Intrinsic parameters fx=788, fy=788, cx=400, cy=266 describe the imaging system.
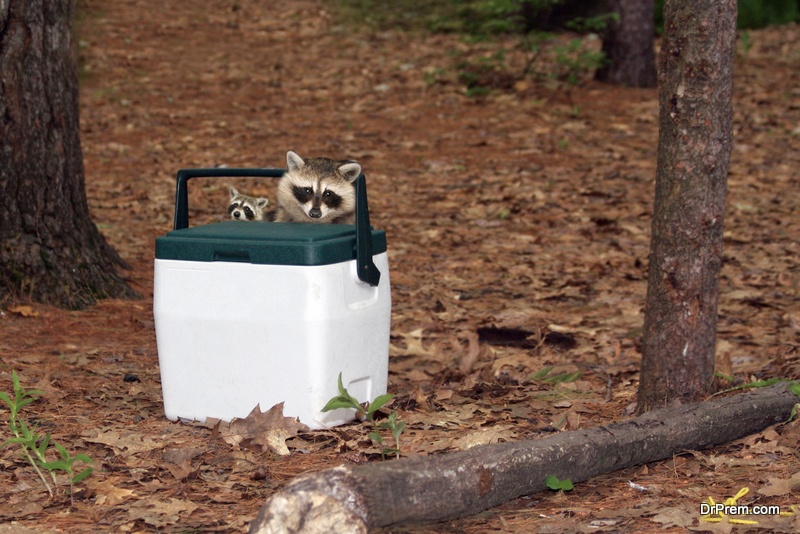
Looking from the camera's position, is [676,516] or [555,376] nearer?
[676,516]

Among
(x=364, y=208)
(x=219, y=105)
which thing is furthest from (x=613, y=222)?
(x=219, y=105)

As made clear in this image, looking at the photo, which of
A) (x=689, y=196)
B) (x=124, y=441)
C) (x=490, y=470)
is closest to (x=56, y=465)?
(x=124, y=441)

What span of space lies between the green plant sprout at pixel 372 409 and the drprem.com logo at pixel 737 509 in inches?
47.3

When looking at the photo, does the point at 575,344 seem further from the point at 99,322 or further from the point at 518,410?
the point at 99,322

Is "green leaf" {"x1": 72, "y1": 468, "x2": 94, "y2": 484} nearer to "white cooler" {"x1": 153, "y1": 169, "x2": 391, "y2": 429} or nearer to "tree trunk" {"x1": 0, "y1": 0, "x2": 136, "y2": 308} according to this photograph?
"white cooler" {"x1": 153, "y1": 169, "x2": 391, "y2": 429}

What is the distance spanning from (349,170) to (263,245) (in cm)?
110

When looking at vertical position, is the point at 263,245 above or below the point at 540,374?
above

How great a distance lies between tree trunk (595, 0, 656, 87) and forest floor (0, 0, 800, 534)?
1.12ft

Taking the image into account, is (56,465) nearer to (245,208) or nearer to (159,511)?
(159,511)

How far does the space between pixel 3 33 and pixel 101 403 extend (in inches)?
105

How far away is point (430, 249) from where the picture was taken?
24.4 feet

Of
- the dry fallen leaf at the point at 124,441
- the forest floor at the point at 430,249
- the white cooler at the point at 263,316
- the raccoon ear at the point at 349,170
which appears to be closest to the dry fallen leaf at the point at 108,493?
the forest floor at the point at 430,249

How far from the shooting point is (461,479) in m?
2.71

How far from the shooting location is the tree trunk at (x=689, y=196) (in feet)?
11.9
